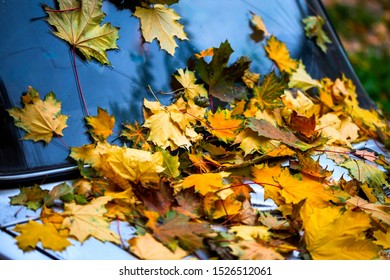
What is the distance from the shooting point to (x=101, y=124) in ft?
6.34

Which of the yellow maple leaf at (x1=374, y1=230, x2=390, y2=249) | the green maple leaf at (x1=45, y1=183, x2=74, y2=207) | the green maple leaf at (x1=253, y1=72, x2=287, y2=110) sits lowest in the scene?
the yellow maple leaf at (x1=374, y1=230, x2=390, y2=249)

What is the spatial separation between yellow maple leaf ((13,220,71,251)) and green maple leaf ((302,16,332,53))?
62.0 inches

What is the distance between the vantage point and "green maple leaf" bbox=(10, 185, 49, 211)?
1713mm

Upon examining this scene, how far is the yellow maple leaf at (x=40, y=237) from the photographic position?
1552mm

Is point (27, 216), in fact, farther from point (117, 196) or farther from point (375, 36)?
point (375, 36)

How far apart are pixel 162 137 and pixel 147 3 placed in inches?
20.8

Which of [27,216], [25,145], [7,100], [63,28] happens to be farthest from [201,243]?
[63,28]

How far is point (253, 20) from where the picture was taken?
8.16 ft

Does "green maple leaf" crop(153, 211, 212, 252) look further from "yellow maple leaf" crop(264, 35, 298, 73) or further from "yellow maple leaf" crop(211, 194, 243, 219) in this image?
"yellow maple leaf" crop(264, 35, 298, 73)

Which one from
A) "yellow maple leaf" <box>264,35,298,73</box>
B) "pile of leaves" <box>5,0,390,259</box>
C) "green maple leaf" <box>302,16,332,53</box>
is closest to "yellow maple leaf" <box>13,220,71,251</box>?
"pile of leaves" <box>5,0,390,259</box>

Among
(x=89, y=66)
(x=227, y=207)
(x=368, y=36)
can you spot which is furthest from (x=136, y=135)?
(x=368, y=36)

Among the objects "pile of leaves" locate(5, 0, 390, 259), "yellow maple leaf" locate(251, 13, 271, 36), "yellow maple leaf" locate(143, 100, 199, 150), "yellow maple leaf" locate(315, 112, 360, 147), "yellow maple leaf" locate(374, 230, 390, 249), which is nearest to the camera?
"pile of leaves" locate(5, 0, 390, 259)

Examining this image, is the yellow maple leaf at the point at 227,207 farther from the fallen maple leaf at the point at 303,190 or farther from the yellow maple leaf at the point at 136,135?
the yellow maple leaf at the point at 136,135

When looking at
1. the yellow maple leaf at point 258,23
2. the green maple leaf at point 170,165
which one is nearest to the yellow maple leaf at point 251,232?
the green maple leaf at point 170,165
